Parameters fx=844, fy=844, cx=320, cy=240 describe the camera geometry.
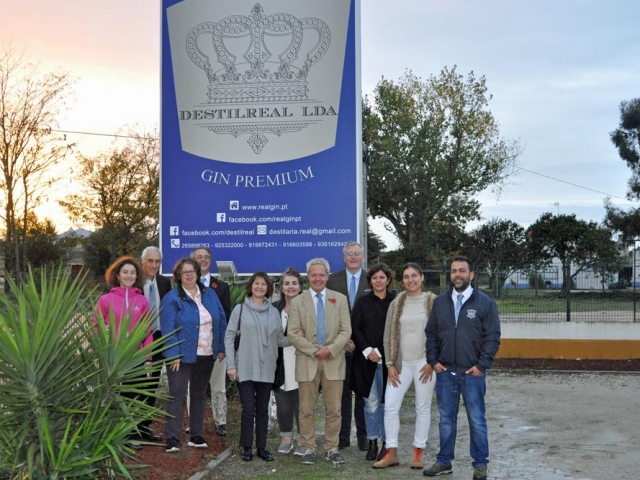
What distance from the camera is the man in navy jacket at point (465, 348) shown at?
7035mm

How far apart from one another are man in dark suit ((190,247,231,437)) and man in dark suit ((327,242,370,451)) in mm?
1068

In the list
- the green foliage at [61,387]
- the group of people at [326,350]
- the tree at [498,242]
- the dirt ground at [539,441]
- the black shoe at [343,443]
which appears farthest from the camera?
the tree at [498,242]

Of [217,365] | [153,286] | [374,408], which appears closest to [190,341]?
[153,286]

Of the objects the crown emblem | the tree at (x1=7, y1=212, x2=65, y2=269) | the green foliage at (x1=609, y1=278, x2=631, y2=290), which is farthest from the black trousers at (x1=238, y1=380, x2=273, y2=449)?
the tree at (x1=7, y1=212, x2=65, y2=269)

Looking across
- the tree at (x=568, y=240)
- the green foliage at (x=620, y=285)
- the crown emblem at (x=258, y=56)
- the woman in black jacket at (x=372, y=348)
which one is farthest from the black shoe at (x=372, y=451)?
the tree at (x=568, y=240)

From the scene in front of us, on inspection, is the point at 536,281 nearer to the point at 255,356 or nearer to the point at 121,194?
the point at 255,356

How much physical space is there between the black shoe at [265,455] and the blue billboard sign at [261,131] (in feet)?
9.09

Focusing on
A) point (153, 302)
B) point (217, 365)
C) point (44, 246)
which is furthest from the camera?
point (44, 246)

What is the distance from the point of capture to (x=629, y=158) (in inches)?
1922

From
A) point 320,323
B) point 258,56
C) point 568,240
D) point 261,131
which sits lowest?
point 320,323

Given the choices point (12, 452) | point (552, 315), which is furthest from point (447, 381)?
point (552, 315)

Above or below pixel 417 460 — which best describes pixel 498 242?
above

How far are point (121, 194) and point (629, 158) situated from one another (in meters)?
28.7

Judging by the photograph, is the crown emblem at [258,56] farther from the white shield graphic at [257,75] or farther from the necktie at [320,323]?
the necktie at [320,323]
